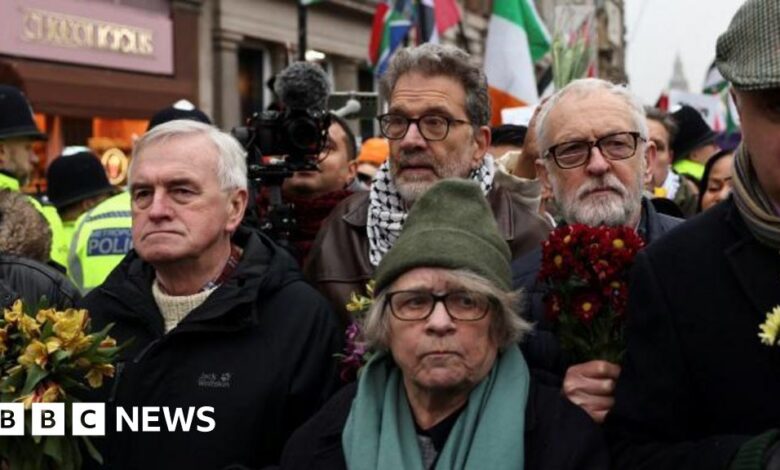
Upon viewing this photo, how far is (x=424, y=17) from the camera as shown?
1145 centimetres

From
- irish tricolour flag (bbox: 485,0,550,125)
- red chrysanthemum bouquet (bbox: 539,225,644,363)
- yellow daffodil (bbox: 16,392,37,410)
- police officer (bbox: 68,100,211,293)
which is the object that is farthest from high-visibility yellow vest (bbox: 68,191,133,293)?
irish tricolour flag (bbox: 485,0,550,125)

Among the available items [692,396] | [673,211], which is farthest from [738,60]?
[673,211]

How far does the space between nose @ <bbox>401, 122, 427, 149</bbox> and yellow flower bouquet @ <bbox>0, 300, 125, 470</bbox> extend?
1128 mm

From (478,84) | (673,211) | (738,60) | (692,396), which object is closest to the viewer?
(738,60)

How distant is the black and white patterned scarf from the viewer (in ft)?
13.6

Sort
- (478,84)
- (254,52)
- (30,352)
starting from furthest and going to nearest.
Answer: (254,52), (478,84), (30,352)

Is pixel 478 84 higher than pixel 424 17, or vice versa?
pixel 424 17

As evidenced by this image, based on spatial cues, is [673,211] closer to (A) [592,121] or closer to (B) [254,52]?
(A) [592,121]

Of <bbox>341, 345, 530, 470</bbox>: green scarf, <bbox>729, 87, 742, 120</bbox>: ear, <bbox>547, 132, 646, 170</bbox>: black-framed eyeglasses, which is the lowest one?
<bbox>341, 345, 530, 470</bbox>: green scarf

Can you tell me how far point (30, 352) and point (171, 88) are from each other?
18044 millimetres

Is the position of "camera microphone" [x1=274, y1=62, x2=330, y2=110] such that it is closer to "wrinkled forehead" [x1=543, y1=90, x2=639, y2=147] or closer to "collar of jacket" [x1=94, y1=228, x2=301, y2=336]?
"collar of jacket" [x1=94, y1=228, x2=301, y2=336]

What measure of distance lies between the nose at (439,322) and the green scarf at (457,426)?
0.16 metres

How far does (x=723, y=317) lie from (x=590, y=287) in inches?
20.6

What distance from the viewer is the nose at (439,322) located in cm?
294
